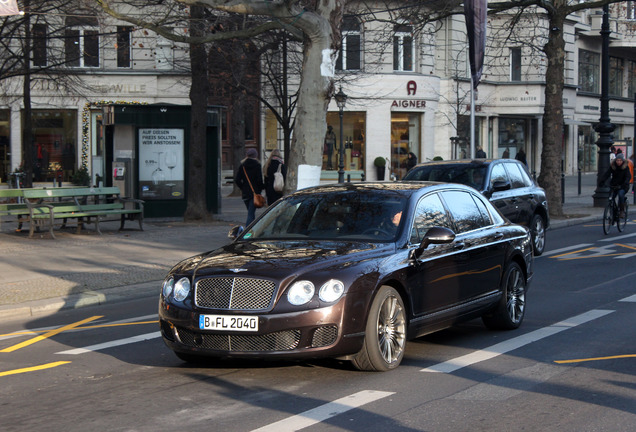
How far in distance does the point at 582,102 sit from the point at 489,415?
161ft

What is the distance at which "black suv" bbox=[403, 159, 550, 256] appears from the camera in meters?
15.4

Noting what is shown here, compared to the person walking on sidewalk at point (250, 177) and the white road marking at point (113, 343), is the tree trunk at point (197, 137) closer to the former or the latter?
the person walking on sidewalk at point (250, 177)

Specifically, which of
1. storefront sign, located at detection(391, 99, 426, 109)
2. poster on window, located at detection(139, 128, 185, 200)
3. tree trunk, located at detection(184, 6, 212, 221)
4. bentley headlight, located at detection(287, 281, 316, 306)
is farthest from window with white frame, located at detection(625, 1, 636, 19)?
bentley headlight, located at detection(287, 281, 316, 306)

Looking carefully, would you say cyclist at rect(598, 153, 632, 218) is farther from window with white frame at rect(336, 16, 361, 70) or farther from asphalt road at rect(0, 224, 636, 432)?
window with white frame at rect(336, 16, 361, 70)

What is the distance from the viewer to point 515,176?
1642cm

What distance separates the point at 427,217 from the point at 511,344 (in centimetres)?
148

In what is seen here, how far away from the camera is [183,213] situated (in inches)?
944

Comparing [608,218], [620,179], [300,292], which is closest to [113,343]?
[300,292]

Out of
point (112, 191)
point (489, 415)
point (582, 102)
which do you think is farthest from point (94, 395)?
point (582, 102)

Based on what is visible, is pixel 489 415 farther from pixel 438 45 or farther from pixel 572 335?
pixel 438 45

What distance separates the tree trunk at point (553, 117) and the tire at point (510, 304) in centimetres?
1565

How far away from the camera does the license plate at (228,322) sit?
6556 millimetres

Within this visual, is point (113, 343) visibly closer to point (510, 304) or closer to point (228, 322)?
point (228, 322)

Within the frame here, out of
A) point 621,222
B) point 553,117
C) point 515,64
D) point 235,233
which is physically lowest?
point 621,222
